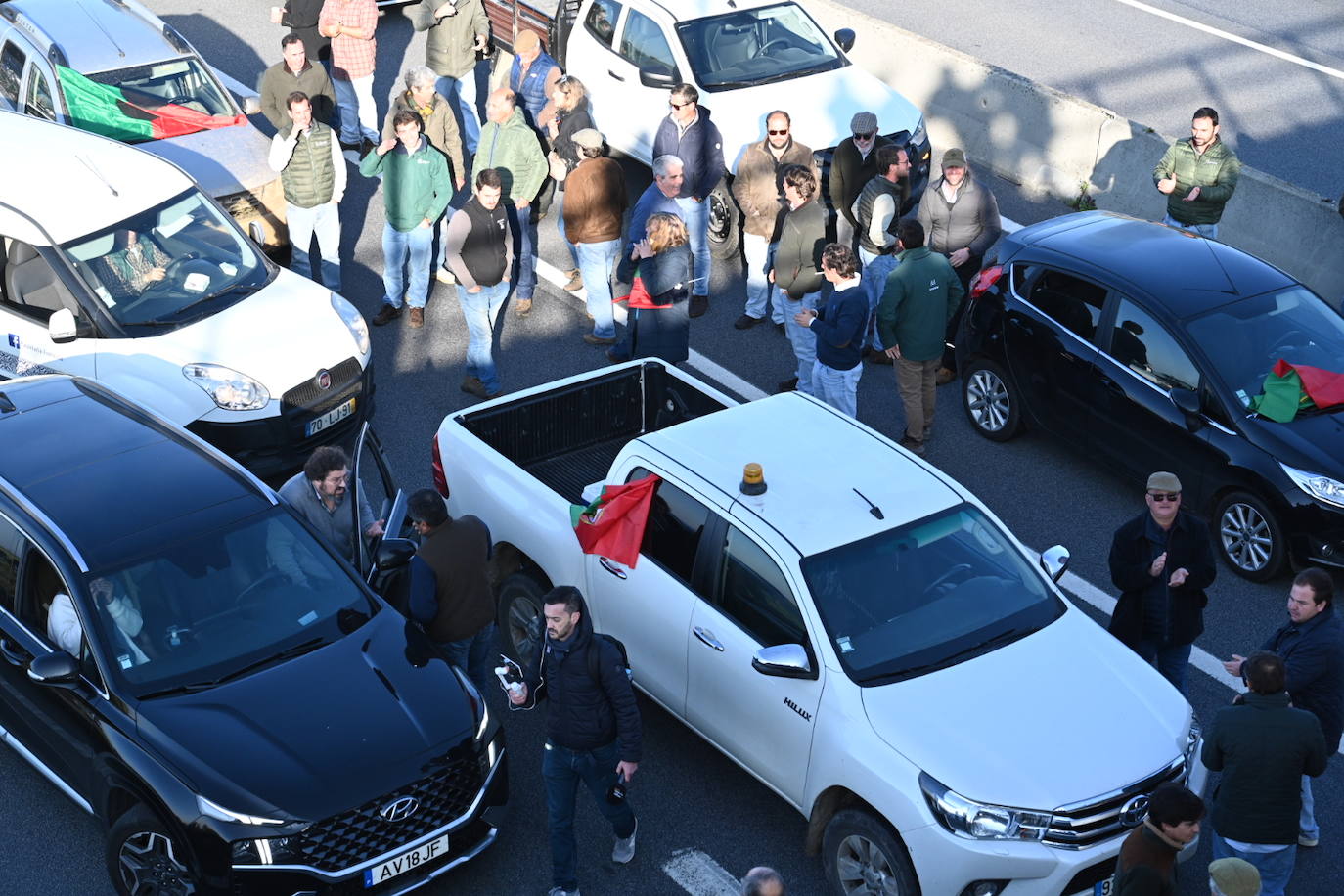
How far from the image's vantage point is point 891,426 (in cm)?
1188

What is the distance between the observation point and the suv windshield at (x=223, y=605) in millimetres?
7547

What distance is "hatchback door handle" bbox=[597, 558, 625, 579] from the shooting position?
835 cm

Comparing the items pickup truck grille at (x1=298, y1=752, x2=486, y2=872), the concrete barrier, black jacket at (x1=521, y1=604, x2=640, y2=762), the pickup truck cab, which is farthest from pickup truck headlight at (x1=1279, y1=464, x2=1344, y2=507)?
pickup truck grille at (x1=298, y1=752, x2=486, y2=872)

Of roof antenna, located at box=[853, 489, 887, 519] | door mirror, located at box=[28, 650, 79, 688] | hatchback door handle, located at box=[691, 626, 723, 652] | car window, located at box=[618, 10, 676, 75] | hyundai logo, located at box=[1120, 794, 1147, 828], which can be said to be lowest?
door mirror, located at box=[28, 650, 79, 688]

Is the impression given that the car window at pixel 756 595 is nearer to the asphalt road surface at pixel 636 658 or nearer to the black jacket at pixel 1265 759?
the asphalt road surface at pixel 636 658

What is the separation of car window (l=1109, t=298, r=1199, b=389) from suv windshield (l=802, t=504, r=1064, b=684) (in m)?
2.89

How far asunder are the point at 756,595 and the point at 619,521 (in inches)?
38.1

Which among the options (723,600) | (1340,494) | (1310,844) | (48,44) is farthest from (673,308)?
(48,44)

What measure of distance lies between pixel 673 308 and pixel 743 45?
14.5 feet

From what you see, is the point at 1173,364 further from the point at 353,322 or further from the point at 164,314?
the point at 164,314

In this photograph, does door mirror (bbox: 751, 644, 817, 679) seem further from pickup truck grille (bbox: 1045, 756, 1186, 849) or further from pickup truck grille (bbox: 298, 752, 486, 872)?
pickup truck grille (bbox: 298, 752, 486, 872)

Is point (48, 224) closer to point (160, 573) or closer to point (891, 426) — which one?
point (160, 573)

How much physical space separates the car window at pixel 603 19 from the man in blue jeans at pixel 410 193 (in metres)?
3.26

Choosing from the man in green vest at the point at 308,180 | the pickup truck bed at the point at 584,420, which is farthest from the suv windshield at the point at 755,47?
the pickup truck bed at the point at 584,420
